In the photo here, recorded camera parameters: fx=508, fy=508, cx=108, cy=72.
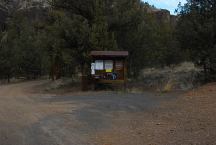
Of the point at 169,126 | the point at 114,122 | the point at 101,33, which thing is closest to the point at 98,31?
the point at 101,33

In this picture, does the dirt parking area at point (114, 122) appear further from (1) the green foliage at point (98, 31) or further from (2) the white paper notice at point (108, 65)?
(1) the green foliage at point (98, 31)

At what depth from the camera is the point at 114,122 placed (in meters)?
15.8

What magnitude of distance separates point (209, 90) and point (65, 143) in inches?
562

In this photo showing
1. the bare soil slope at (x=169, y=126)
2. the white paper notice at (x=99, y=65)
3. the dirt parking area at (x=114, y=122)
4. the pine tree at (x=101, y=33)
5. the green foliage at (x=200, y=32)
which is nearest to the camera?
the bare soil slope at (x=169, y=126)

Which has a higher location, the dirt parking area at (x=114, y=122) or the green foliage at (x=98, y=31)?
the green foliage at (x=98, y=31)

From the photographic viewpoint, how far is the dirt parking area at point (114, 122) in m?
12.2

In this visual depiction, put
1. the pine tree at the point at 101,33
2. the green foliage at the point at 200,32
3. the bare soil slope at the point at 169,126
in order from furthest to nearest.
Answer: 1. the pine tree at the point at 101,33
2. the green foliage at the point at 200,32
3. the bare soil slope at the point at 169,126

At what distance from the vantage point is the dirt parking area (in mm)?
12250

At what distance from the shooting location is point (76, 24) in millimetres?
35844

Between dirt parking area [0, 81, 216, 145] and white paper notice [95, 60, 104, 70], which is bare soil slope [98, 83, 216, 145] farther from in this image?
white paper notice [95, 60, 104, 70]

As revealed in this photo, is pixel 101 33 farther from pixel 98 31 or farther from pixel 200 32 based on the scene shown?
pixel 200 32

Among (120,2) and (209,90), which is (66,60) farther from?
(209,90)

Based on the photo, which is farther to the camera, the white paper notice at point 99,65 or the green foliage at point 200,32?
the white paper notice at point 99,65

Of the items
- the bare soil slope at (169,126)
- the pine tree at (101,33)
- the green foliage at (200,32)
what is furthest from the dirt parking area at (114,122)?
the pine tree at (101,33)
